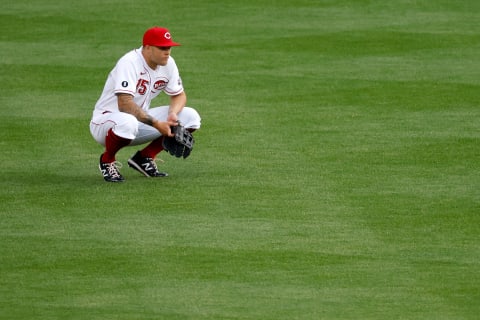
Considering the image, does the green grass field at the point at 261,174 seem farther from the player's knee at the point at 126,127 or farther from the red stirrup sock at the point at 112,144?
the player's knee at the point at 126,127

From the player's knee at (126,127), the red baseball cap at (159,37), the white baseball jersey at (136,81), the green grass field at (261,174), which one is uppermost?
the red baseball cap at (159,37)

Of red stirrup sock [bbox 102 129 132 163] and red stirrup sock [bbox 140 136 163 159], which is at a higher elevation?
red stirrup sock [bbox 102 129 132 163]

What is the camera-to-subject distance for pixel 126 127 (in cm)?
947

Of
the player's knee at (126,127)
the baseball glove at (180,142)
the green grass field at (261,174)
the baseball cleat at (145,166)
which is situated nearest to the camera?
the green grass field at (261,174)

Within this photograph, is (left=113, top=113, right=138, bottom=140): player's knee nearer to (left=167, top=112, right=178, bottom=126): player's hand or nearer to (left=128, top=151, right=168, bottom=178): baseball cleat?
(left=167, top=112, right=178, bottom=126): player's hand

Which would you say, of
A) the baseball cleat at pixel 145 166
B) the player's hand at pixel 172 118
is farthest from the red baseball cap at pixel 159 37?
the baseball cleat at pixel 145 166

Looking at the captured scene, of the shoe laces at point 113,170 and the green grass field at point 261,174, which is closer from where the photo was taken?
the green grass field at point 261,174

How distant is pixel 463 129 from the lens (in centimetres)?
1120

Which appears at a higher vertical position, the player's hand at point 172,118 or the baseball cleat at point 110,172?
the player's hand at point 172,118

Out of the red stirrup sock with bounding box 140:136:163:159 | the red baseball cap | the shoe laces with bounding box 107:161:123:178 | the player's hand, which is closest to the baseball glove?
the player's hand

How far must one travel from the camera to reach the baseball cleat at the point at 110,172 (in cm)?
964

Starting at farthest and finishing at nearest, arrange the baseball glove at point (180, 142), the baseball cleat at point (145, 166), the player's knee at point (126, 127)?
the baseball cleat at point (145, 166) → the baseball glove at point (180, 142) → the player's knee at point (126, 127)

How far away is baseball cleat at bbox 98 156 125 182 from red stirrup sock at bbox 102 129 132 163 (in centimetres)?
3

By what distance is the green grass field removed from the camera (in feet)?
22.8
